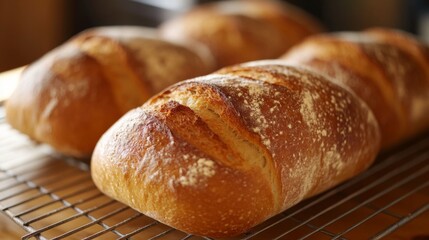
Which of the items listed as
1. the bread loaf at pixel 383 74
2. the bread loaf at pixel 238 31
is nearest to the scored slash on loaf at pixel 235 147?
the bread loaf at pixel 383 74

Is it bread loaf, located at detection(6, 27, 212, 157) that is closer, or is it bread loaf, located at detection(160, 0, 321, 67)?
bread loaf, located at detection(6, 27, 212, 157)

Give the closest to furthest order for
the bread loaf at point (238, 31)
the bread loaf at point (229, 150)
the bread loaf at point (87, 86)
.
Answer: the bread loaf at point (229, 150) → the bread loaf at point (87, 86) → the bread loaf at point (238, 31)

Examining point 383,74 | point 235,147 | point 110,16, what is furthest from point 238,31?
point 110,16

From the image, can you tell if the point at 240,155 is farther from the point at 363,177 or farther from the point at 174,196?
the point at 363,177

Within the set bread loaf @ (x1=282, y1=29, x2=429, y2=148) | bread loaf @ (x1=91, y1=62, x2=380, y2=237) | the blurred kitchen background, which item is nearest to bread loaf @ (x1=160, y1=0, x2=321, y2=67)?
bread loaf @ (x1=282, y1=29, x2=429, y2=148)

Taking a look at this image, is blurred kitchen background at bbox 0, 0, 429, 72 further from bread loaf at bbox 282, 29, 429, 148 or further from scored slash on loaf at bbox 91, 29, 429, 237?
scored slash on loaf at bbox 91, 29, 429, 237

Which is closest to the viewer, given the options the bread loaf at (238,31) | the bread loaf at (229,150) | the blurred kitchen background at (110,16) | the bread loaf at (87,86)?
the bread loaf at (229,150)

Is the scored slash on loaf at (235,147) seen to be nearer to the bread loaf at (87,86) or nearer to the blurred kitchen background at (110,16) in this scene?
the bread loaf at (87,86)
